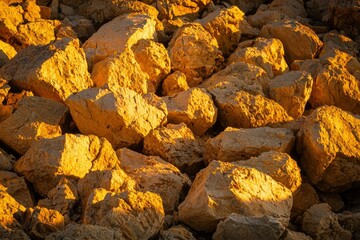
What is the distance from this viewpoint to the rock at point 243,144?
5188mm

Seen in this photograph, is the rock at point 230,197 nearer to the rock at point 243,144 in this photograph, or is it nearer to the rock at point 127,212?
the rock at point 127,212

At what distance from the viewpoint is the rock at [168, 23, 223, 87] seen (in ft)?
21.8

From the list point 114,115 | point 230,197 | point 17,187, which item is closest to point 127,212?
point 230,197

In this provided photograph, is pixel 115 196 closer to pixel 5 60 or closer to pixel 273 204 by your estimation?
pixel 273 204

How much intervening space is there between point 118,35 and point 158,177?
2455 mm

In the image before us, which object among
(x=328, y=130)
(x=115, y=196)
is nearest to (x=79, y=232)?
(x=115, y=196)

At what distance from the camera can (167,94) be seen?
21.0 ft

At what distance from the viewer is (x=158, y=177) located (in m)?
4.77

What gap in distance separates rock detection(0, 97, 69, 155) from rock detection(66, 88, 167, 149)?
20 cm

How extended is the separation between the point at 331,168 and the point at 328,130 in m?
0.39

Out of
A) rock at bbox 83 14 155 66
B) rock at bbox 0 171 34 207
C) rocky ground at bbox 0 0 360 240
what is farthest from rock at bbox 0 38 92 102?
rock at bbox 0 171 34 207

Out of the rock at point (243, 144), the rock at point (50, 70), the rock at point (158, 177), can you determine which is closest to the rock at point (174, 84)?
the rock at point (50, 70)

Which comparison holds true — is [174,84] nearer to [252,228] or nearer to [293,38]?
[293,38]

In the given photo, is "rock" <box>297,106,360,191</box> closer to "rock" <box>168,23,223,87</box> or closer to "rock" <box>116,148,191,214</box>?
"rock" <box>116,148,191,214</box>
